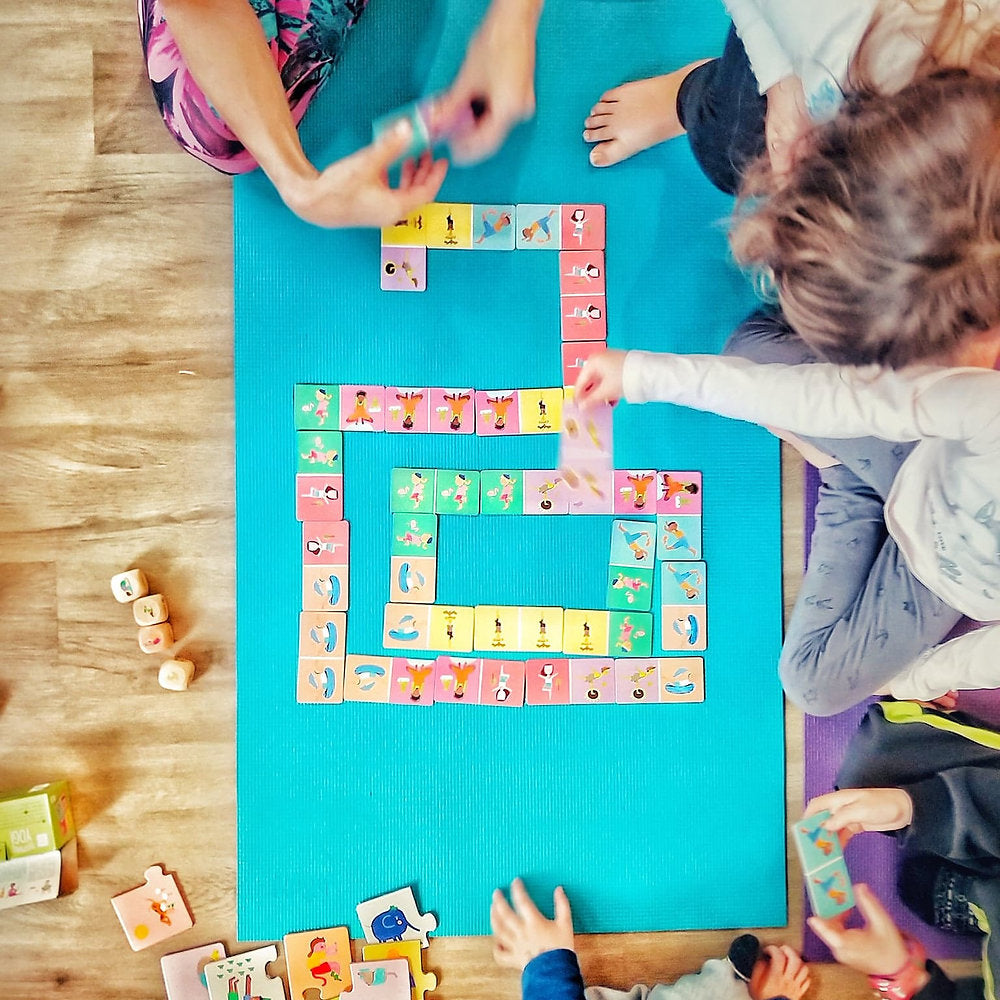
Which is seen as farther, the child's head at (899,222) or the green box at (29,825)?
the green box at (29,825)

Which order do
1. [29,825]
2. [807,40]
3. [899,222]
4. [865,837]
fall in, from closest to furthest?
[899,222], [807,40], [29,825], [865,837]

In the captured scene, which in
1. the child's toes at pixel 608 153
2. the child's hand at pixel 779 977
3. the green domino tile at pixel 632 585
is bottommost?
the child's hand at pixel 779 977

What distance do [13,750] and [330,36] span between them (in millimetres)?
1143

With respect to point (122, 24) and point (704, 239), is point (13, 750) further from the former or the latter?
point (704, 239)

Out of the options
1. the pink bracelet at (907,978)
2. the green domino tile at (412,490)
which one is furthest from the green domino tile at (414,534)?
the pink bracelet at (907,978)

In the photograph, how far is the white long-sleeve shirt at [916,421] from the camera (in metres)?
0.97

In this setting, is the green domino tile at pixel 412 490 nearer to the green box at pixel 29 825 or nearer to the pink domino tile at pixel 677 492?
the pink domino tile at pixel 677 492

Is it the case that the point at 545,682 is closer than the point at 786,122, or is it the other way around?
the point at 786,122

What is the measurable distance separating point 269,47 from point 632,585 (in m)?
0.91

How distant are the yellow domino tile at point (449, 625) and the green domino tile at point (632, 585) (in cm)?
23

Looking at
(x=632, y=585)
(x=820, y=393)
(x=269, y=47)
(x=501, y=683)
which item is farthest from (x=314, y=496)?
(x=820, y=393)

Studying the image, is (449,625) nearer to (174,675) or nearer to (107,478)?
(174,675)

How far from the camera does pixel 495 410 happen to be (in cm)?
129

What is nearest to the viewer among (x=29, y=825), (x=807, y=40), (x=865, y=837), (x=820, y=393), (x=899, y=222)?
(x=899, y=222)
